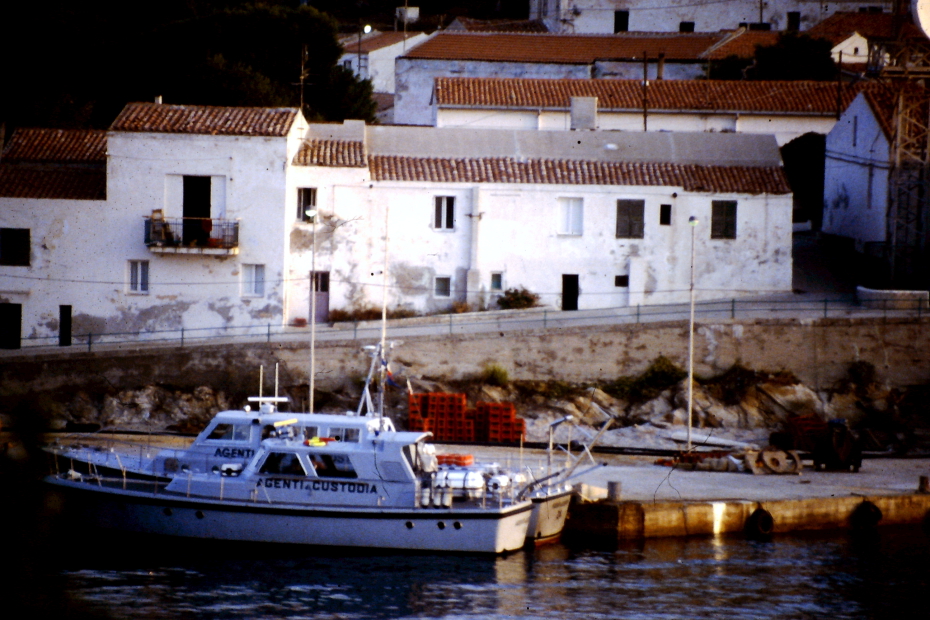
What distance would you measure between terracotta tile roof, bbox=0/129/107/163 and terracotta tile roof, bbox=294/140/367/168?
6637 millimetres

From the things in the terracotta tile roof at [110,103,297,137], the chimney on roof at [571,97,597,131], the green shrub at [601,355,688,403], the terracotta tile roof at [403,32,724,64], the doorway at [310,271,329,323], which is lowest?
the green shrub at [601,355,688,403]

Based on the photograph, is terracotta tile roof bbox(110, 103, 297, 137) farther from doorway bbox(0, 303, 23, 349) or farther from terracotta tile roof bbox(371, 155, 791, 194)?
doorway bbox(0, 303, 23, 349)

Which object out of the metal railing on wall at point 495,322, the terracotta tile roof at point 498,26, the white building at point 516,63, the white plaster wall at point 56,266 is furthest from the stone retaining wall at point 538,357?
the terracotta tile roof at point 498,26

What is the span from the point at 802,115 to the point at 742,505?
3248 centimetres

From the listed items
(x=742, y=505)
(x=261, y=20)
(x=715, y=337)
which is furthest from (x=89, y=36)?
(x=742, y=505)

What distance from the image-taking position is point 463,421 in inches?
1342

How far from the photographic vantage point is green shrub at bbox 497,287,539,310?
40.8 metres

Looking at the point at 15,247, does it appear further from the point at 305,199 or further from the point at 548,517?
the point at 548,517

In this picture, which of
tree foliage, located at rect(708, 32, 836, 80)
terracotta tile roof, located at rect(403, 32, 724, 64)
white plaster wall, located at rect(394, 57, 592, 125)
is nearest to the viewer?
tree foliage, located at rect(708, 32, 836, 80)

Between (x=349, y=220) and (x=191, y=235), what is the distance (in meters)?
4.68

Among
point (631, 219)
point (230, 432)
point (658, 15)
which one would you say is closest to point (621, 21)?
point (658, 15)

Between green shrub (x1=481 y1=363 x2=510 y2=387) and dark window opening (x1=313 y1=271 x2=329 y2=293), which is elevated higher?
dark window opening (x1=313 y1=271 x2=329 y2=293)

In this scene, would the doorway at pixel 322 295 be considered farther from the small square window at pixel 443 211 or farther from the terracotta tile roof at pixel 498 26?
the terracotta tile roof at pixel 498 26

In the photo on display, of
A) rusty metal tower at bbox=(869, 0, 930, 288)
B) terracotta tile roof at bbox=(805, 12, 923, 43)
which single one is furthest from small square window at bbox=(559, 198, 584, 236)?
terracotta tile roof at bbox=(805, 12, 923, 43)
